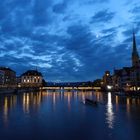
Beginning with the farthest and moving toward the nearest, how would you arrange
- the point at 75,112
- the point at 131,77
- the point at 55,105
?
the point at 131,77
the point at 55,105
the point at 75,112

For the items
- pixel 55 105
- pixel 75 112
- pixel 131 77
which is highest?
pixel 131 77

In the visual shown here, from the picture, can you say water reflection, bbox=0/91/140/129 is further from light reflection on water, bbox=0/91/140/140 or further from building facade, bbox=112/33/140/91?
building facade, bbox=112/33/140/91

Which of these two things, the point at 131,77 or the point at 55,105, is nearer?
the point at 55,105

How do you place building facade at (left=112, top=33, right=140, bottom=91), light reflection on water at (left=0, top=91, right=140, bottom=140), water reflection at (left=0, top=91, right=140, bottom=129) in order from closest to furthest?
light reflection on water at (left=0, top=91, right=140, bottom=140) → water reflection at (left=0, top=91, right=140, bottom=129) → building facade at (left=112, top=33, right=140, bottom=91)

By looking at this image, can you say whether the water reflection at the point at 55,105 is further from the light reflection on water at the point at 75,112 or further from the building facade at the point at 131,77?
the building facade at the point at 131,77

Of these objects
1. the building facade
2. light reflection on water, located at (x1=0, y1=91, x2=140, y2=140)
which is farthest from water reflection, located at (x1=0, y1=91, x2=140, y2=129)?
the building facade

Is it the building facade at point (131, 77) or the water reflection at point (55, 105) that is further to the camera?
the building facade at point (131, 77)

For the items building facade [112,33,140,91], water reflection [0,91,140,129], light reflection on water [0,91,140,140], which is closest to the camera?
light reflection on water [0,91,140,140]

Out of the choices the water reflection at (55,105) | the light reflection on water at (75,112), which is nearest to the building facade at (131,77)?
the water reflection at (55,105)

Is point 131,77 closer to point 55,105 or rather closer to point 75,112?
point 55,105

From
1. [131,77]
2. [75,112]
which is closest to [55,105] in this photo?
[75,112]

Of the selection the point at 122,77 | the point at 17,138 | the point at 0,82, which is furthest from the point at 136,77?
the point at 17,138

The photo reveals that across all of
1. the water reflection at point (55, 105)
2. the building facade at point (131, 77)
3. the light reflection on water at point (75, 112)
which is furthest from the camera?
the building facade at point (131, 77)

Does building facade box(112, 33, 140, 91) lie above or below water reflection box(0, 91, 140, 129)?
above
